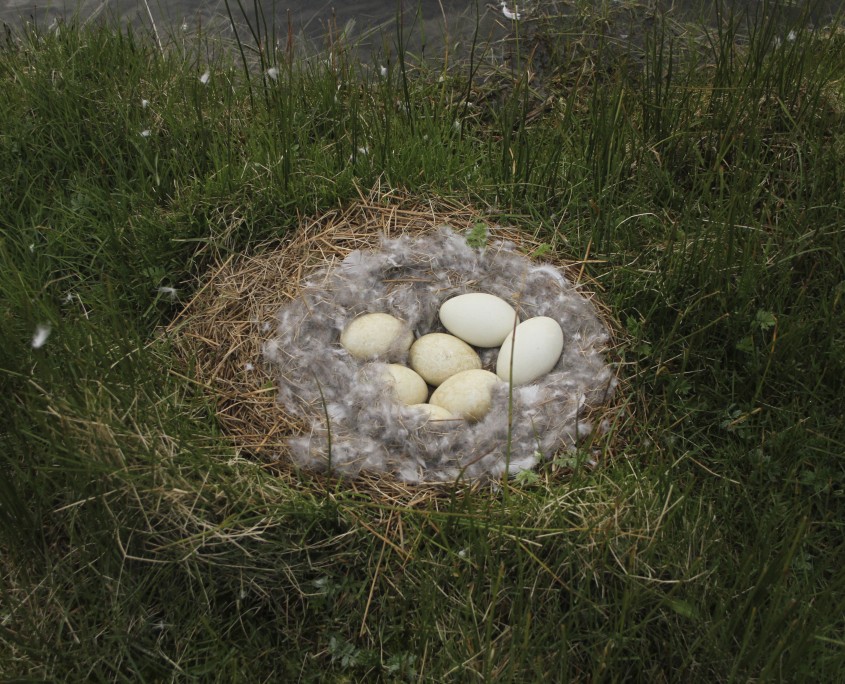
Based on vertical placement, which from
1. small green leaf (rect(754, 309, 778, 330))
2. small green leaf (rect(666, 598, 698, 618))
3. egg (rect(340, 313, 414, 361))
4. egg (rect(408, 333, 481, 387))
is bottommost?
egg (rect(408, 333, 481, 387))

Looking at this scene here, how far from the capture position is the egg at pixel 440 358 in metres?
2.81

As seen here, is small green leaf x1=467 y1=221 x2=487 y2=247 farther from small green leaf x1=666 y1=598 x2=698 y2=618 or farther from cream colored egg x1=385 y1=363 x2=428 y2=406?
small green leaf x1=666 y1=598 x2=698 y2=618

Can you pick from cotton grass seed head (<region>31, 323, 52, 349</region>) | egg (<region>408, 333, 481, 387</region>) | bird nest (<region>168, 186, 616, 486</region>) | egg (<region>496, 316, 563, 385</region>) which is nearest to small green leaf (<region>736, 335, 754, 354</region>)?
bird nest (<region>168, 186, 616, 486</region>)

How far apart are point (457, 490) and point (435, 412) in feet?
0.91

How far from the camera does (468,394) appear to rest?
2631mm

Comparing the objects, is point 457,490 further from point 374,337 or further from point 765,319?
point 765,319

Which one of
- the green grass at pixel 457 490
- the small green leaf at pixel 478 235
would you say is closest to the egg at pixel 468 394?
the green grass at pixel 457 490

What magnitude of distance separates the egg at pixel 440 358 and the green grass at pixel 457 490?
493 millimetres

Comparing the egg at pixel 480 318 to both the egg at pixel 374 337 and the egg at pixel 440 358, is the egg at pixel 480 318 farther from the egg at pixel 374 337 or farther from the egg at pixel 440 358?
the egg at pixel 374 337

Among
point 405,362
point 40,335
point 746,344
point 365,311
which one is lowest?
point 405,362

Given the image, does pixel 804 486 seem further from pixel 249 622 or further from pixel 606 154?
pixel 249 622

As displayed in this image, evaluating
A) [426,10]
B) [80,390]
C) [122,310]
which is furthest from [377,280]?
[426,10]

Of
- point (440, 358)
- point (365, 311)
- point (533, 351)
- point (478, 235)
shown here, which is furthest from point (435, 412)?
point (478, 235)

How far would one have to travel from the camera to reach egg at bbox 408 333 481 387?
2807 millimetres
